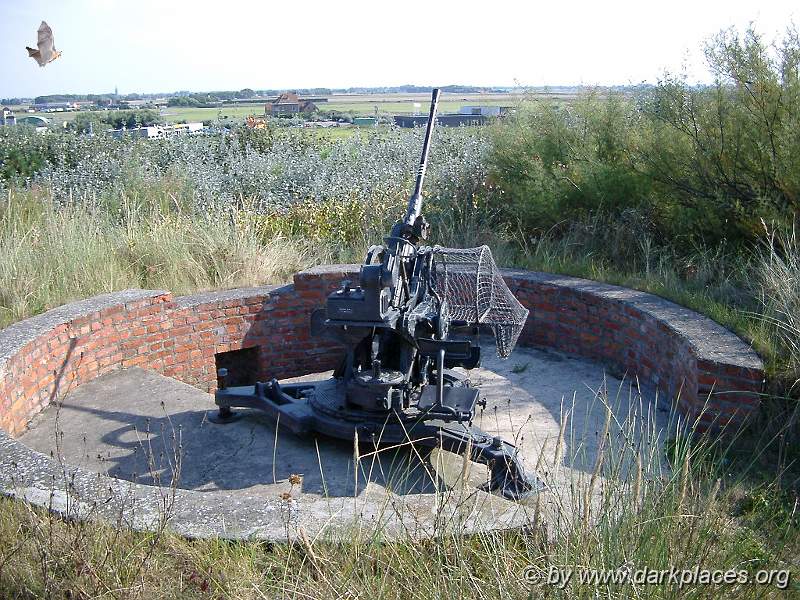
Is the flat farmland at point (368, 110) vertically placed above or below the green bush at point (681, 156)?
above

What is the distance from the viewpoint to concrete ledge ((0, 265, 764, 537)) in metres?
4.82

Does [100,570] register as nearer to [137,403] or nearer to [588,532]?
[588,532]

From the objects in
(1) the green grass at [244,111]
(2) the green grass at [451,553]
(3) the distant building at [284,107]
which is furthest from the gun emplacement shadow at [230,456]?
(3) the distant building at [284,107]

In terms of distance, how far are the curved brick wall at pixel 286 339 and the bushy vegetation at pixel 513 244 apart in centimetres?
31

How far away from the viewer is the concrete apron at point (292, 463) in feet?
10.0

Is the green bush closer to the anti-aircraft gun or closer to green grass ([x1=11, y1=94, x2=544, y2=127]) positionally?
green grass ([x1=11, y1=94, x2=544, y2=127])

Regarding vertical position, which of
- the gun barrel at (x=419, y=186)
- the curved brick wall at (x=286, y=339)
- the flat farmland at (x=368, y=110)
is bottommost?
the curved brick wall at (x=286, y=339)

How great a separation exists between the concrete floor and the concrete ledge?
0.73ft

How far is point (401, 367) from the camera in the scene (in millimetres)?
4871

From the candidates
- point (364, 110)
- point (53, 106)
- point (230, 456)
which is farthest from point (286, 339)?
point (364, 110)

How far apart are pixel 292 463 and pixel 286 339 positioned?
2412 mm

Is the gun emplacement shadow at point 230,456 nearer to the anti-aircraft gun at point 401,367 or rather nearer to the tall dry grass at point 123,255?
the anti-aircraft gun at point 401,367

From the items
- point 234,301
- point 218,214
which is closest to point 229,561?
point 234,301

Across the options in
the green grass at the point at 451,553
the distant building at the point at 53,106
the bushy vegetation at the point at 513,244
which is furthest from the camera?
the distant building at the point at 53,106
